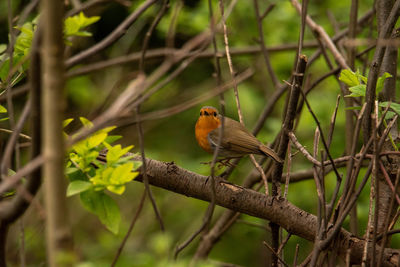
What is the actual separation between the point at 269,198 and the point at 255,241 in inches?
146

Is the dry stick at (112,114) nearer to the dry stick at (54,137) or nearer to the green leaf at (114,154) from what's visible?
the dry stick at (54,137)

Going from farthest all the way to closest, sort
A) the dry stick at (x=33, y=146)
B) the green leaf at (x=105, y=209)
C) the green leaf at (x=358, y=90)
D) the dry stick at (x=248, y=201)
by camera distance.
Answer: the dry stick at (x=248, y=201)
the green leaf at (x=358, y=90)
the green leaf at (x=105, y=209)
the dry stick at (x=33, y=146)

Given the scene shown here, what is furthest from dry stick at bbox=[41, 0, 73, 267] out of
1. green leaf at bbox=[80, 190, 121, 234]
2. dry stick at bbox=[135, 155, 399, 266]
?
dry stick at bbox=[135, 155, 399, 266]

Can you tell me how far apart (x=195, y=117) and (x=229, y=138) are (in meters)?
2.76

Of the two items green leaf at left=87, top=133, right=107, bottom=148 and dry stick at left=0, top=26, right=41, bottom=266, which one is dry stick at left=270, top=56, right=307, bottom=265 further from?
dry stick at left=0, top=26, right=41, bottom=266

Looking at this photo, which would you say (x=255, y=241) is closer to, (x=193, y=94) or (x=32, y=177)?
(x=193, y=94)

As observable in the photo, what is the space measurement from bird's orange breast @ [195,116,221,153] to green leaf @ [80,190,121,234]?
2.55m

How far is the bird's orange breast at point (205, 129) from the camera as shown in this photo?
184 inches

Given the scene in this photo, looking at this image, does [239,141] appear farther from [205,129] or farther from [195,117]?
[195,117]

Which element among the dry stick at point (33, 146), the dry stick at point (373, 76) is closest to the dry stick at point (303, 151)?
the dry stick at point (373, 76)

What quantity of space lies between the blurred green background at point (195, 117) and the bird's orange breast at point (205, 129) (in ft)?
0.69

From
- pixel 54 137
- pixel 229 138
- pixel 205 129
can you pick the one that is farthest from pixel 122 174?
pixel 205 129

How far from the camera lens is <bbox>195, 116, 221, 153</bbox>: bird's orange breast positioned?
4.67 metres

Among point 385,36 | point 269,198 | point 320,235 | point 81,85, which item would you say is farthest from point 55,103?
point 81,85
